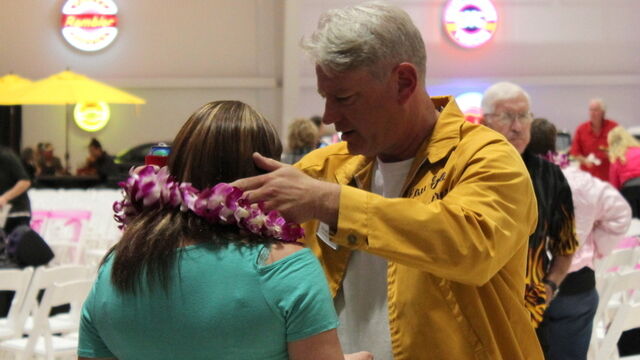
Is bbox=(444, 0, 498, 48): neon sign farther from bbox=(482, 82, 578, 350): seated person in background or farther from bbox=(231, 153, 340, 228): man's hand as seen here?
bbox=(231, 153, 340, 228): man's hand

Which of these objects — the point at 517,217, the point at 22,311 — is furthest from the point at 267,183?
the point at 22,311

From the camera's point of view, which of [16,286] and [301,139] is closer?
[16,286]

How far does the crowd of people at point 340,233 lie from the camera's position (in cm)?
166

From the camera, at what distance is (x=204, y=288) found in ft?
5.41

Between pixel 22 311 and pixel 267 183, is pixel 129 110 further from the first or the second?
pixel 267 183

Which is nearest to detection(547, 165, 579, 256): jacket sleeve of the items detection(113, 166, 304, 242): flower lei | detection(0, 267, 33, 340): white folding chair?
detection(113, 166, 304, 242): flower lei

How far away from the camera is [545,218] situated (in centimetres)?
368

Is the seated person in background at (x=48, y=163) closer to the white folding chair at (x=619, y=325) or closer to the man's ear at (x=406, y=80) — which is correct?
the white folding chair at (x=619, y=325)

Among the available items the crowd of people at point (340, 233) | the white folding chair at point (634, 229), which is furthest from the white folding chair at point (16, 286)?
the white folding chair at point (634, 229)

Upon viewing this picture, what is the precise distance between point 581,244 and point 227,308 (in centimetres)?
296

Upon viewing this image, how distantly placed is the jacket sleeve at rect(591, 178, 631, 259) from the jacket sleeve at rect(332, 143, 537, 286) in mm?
2809

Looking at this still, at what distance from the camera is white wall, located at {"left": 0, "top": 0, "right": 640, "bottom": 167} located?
1788cm

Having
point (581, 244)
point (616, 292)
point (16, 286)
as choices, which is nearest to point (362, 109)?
point (581, 244)

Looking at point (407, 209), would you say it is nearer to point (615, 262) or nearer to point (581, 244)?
point (581, 244)
